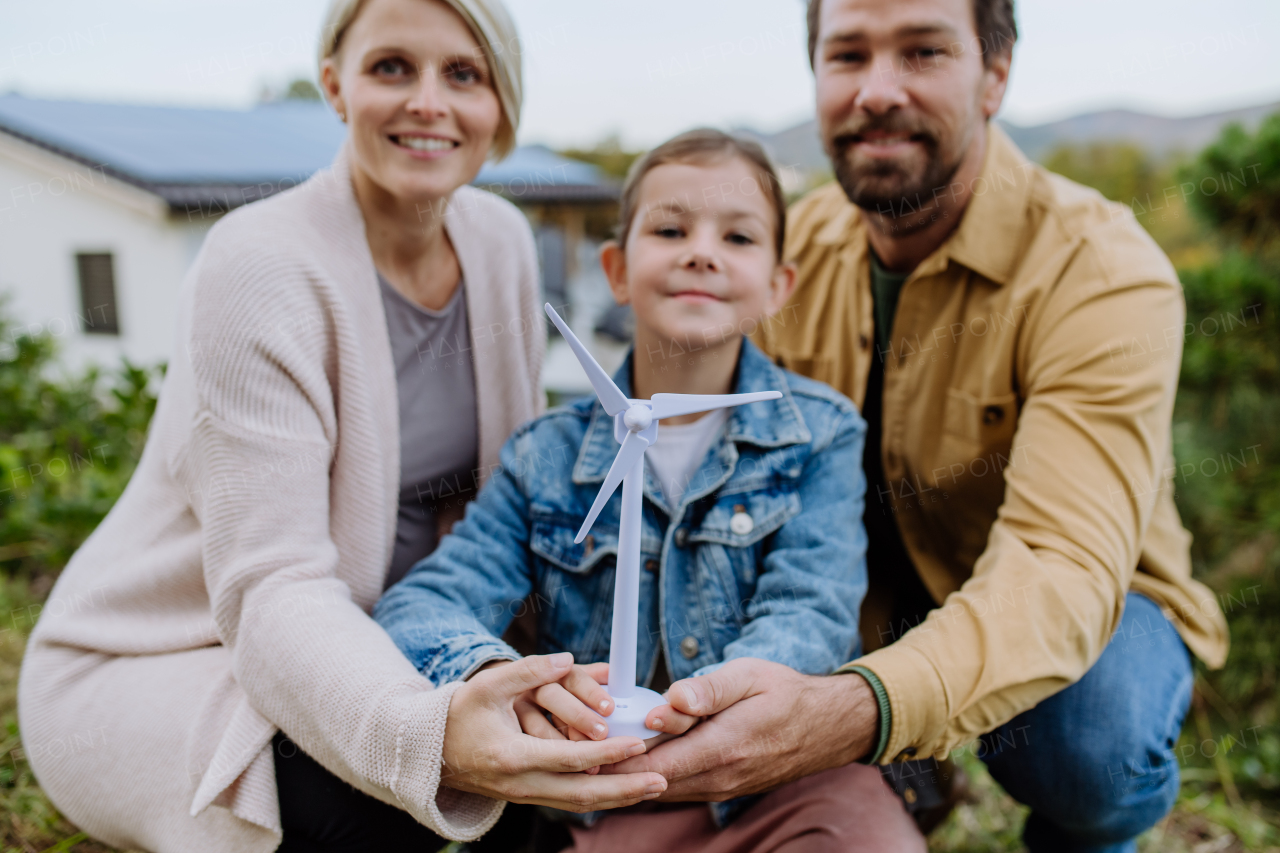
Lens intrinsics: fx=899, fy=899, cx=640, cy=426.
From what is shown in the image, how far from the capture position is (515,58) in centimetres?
292

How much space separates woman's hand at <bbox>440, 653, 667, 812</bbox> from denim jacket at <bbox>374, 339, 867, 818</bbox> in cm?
39

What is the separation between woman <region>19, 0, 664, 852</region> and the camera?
220cm

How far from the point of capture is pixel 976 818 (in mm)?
4152

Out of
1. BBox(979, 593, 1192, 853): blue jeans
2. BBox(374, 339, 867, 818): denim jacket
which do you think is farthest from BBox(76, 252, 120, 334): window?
BBox(979, 593, 1192, 853): blue jeans

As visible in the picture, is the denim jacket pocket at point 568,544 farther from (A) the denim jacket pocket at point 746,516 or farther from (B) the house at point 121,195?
(B) the house at point 121,195

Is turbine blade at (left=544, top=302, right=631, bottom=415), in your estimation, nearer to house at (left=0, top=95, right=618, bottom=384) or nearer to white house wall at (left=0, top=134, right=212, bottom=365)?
house at (left=0, top=95, right=618, bottom=384)

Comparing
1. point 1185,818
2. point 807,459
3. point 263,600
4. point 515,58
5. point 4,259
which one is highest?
point 515,58

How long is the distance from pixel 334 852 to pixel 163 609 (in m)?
0.95

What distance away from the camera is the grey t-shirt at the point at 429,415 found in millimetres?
3004

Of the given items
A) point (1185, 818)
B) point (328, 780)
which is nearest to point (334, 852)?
point (328, 780)

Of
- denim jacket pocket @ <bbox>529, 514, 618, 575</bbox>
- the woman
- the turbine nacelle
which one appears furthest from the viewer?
denim jacket pocket @ <bbox>529, 514, 618, 575</bbox>

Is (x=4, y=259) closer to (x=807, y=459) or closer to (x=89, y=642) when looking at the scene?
(x=89, y=642)

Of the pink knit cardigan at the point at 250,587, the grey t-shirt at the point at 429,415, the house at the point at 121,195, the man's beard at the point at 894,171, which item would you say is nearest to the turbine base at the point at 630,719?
the pink knit cardigan at the point at 250,587

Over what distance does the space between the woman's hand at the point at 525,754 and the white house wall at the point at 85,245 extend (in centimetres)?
1178
